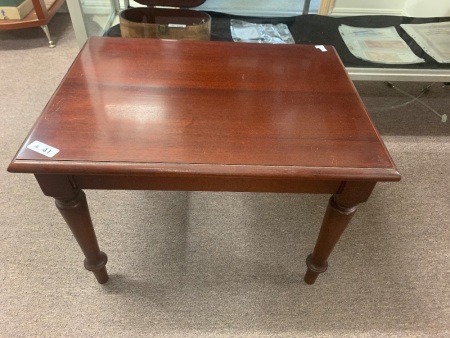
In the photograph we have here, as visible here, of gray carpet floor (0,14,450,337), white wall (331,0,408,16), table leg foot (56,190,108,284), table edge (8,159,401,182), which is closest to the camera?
table edge (8,159,401,182)

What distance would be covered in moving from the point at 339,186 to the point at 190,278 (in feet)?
1.83

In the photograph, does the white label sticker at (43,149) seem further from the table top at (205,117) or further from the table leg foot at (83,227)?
the table leg foot at (83,227)

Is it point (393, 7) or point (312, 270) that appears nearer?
point (312, 270)

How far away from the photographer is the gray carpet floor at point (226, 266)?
3.22ft

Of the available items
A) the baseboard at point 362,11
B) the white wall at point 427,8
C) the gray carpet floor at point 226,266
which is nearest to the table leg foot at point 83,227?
the gray carpet floor at point 226,266

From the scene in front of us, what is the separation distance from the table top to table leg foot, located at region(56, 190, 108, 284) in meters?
0.13

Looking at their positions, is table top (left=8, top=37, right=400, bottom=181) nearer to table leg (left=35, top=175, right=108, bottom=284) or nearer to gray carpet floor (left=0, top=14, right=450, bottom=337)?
table leg (left=35, top=175, right=108, bottom=284)

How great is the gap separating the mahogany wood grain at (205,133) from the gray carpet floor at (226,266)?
0.37 feet

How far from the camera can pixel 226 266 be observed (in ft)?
3.65

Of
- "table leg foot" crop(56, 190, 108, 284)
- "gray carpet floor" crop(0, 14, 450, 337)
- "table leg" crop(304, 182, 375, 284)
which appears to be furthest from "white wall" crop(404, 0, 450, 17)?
"table leg foot" crop(56, 190, 108, 284)

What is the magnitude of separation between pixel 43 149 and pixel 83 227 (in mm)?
236

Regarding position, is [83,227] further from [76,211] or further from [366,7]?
[366,7]

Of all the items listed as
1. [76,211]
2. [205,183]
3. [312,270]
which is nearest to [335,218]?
[312,270]

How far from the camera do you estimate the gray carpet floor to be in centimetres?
98
